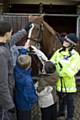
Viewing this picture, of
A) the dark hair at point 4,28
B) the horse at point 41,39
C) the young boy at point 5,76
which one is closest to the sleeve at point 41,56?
the horse at point 41,39

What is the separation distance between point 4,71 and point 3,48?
0.36 metres

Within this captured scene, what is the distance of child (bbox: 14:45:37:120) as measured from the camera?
602 centimetres

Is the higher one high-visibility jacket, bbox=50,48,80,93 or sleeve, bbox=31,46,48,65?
sleeve, bbox=31,46,48,65

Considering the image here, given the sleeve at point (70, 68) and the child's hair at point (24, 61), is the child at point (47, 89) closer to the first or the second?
the sleeve at point (70, 68)

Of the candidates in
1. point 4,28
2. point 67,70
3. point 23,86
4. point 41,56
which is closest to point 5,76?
point 4,28

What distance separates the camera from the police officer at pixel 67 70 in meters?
6.90

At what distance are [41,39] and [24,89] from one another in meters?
1.89

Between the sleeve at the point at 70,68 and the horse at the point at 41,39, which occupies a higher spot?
the horse at the point at 41,39

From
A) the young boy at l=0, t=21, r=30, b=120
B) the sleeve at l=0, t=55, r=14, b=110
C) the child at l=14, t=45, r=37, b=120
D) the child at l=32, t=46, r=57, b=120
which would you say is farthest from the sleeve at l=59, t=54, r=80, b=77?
the sleeve at l=0, t=55, r=14, b=110

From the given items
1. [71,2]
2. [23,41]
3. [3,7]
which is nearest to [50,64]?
[23,41]

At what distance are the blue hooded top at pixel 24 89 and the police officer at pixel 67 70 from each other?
95 centimetres

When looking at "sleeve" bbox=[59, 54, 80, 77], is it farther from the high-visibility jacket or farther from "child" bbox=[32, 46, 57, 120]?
"child" bbox=[32, 46, 57, 120]

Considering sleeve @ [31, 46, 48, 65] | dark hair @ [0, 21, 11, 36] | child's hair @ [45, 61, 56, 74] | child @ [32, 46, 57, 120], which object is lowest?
child @ [32, 46, 57, 120]

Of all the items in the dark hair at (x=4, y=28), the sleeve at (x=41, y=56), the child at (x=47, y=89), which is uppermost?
the dark hair at (x=4, y=28)
